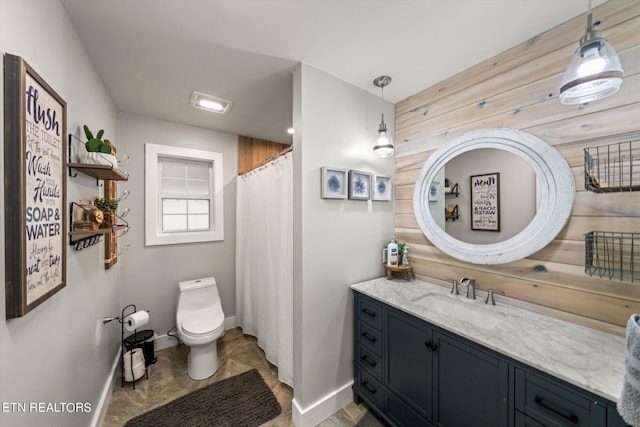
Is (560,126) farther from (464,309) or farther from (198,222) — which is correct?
(198,222)

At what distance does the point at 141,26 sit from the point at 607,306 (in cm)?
282

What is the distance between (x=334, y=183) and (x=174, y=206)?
2067 mm

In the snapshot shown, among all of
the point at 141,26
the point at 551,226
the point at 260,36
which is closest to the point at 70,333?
the point at 141,26

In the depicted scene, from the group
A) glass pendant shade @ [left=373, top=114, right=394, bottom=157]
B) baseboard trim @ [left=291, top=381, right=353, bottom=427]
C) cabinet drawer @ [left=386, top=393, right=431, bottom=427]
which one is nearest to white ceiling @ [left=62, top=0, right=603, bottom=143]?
glass pendant shade @ [left=373, top=114, right=394, bottom=157]

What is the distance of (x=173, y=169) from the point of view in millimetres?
2750

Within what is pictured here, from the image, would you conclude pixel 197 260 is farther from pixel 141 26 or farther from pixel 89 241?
pixel 141 26

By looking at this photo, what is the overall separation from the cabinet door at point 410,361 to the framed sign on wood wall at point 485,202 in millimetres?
799

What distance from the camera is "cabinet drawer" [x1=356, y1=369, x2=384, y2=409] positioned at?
163 centimetres

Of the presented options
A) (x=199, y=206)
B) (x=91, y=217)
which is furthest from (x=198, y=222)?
(x=91, y=217)

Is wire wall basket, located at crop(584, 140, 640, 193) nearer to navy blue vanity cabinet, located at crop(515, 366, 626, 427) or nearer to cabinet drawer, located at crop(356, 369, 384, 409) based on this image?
navy blue vanity cabinet, located at crop(515, 366, 626, 427)

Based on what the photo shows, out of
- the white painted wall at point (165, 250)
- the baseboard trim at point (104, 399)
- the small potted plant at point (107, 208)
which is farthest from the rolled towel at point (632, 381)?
the white painted wall at point (165, 250)

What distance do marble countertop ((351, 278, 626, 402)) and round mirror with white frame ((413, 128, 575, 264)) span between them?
32cm

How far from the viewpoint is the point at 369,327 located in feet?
5.67

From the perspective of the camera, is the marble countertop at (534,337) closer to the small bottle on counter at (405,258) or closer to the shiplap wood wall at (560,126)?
the shiplap wood wall at (560,126)
